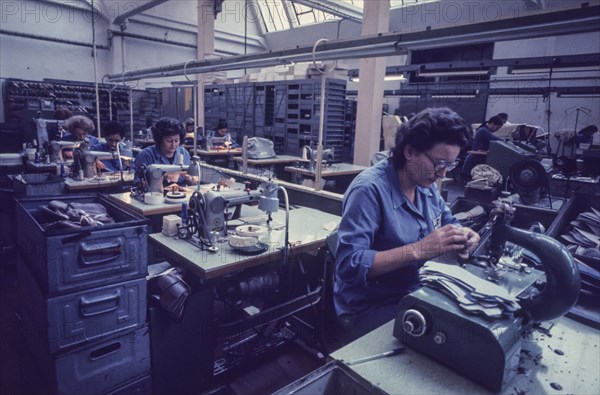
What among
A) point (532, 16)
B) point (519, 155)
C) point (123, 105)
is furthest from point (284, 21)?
point (532, 16)

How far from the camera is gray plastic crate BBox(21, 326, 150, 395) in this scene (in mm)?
1595

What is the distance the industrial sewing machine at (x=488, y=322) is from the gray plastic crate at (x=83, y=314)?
1285 mm

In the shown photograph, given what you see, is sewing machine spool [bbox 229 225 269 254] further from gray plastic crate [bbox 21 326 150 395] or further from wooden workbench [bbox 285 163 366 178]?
wooden workbench [bbox 285 163 366 178]

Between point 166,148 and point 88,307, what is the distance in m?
1.98

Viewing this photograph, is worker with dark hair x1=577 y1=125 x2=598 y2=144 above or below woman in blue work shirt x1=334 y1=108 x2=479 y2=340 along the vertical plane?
above

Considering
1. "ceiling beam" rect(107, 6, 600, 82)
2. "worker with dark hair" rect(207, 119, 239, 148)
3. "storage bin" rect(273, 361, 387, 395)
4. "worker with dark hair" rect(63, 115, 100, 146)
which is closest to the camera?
"storage bin" rect(273, 361, 387, 395)

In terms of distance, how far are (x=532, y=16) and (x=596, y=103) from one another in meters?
9.25

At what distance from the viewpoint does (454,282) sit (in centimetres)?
104

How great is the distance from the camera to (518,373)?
3.14 feet

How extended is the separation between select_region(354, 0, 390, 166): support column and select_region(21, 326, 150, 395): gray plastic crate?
4245 mm

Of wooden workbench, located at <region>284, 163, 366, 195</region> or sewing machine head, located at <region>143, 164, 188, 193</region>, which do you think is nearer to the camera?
sewing machine head, located at <region>143, 164, 188, 193</region>

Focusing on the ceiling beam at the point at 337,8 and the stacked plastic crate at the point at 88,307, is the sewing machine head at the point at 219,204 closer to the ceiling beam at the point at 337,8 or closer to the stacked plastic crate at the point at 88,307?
the stacked plastic crate at the point at 88,307

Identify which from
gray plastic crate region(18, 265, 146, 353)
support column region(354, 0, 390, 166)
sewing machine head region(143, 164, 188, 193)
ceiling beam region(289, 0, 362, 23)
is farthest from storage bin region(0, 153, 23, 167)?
A: ceiling beam region(289, 0, 362, 23)

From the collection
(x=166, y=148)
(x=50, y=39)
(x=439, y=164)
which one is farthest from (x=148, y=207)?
(x=50, y=39)
